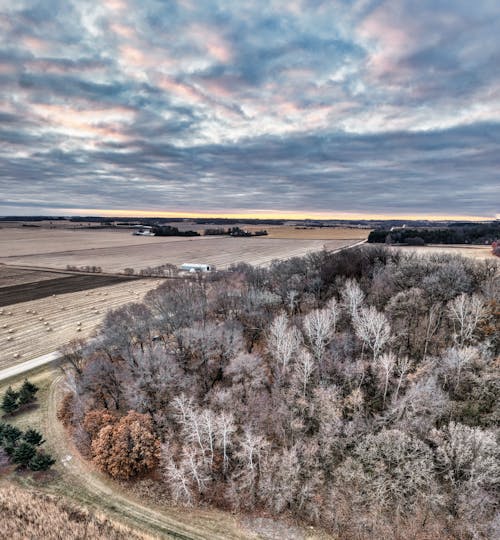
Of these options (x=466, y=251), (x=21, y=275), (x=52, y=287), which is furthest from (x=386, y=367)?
(x=21, y=275)

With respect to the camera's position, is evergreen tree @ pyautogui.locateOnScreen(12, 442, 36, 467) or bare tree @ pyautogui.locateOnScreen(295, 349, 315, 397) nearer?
evergreen tree @ pyautogui.locateOnScreen(12, 442, 36, 467)

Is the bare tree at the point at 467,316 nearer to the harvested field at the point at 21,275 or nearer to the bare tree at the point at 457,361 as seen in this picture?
the bare tree at the point at 457,361

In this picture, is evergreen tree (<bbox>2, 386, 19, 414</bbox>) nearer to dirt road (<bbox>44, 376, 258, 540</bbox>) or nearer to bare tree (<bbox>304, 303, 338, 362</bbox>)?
dirt road (<bbox>44, 376, 258, 540</bbox>)

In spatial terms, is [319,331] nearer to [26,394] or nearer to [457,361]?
[457,361]

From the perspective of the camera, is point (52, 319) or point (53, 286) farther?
point (53, 286)

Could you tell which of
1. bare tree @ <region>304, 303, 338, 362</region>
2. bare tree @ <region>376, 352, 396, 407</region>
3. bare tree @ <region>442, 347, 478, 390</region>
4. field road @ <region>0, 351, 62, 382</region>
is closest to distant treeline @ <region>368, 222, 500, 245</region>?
bare tree @ <region>304, 303, 338, 362</region>

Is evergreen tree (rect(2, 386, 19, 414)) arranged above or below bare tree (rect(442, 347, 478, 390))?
below

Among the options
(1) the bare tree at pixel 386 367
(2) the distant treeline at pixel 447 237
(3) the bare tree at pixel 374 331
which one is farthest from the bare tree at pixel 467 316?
(2) the distant treeline at pixel 447 237

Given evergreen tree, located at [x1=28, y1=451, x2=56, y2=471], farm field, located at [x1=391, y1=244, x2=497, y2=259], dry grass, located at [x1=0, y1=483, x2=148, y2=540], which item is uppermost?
farm field, located at [x1=391, y1=244, x2=497, y2=259]
